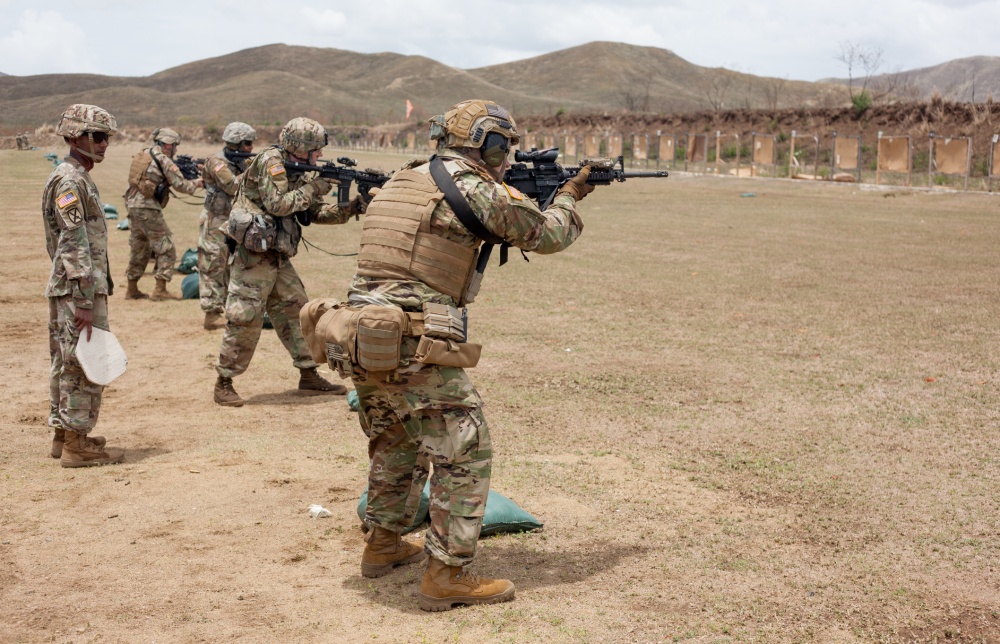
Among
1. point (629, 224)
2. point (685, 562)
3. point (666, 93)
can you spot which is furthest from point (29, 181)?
point (666, 93)

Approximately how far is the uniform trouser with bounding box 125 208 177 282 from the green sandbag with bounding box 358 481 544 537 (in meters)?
8.42

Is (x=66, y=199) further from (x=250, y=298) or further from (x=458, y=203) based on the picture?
(x=458, y=203)

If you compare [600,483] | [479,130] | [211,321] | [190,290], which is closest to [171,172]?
[190,290]

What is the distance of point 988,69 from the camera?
186 m

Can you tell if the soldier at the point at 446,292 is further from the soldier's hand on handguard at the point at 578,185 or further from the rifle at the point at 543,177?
the rifle at the point at 543,177

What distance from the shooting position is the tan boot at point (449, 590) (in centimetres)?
432

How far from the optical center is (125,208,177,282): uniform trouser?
1247 centimetres

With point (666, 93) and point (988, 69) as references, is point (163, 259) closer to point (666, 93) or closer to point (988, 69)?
point (666, 93)

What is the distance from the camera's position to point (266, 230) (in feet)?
25.1

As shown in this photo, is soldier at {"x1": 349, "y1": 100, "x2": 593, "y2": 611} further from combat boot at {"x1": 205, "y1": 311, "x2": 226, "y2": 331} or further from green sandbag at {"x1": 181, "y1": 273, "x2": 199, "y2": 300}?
green sandbag at {"x1": 181, "y1": 273, "x2": 199, "y2": 300}

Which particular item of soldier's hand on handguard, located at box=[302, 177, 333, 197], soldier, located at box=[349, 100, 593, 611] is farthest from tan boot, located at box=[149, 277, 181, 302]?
soldier, located at box=[349, 100, 593, 611]

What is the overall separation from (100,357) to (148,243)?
6.80m

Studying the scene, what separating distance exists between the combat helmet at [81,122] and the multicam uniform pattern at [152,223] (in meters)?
6.14

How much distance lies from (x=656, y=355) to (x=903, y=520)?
4.07m
